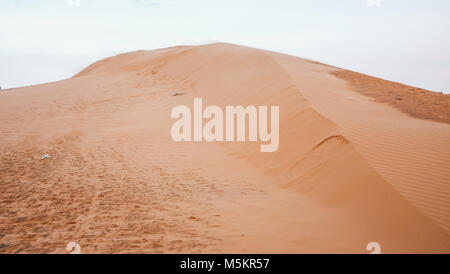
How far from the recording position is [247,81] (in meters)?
11.4

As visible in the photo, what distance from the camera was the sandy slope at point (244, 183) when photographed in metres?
3.48

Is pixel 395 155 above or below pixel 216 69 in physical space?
below

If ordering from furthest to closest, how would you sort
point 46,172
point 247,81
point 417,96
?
point 247,81 < point 417,96 < point 46,172

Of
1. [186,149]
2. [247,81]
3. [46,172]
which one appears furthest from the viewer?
[247,81]

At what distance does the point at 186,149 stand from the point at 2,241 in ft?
15.7

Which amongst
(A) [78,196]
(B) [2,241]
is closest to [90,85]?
(A) [78,196]

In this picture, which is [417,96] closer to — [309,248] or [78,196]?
[309,248]

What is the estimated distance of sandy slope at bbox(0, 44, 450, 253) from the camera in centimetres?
348

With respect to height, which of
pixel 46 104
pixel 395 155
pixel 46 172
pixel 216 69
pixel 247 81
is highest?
pixel 216 69

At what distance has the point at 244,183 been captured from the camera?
5703mm

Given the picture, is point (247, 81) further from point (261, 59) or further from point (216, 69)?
point (216, 69)

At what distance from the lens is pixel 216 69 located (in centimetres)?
1441

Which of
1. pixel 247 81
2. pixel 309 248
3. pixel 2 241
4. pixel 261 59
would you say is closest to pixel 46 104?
pixel 247 81

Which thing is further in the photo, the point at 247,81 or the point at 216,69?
the point at 216,69
